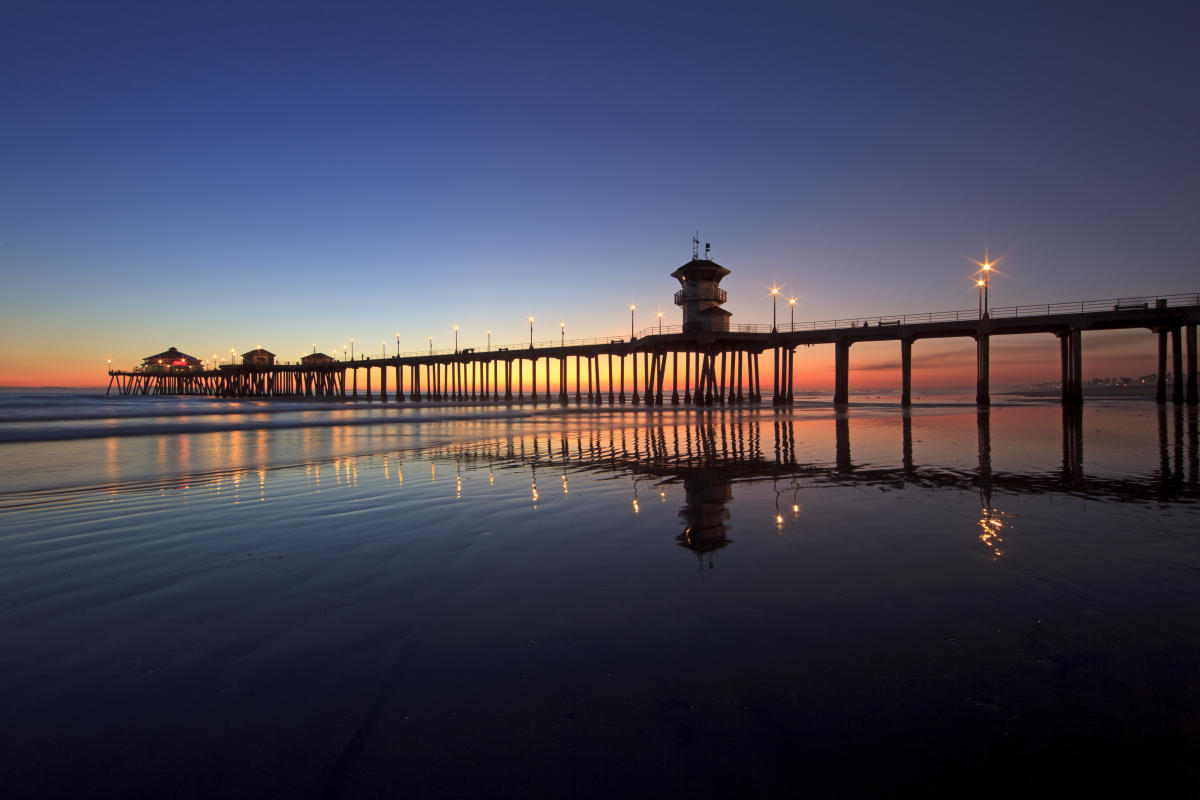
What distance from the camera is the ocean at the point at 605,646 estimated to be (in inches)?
92.7

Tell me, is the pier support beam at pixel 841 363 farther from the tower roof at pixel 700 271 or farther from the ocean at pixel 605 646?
the ocean at pixel 605 646

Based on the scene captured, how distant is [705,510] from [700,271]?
48967 millimetres

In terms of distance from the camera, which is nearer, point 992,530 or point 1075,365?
point 992,530

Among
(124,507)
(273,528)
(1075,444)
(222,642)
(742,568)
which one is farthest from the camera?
(1075,444)

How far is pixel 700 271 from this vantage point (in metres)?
53.6

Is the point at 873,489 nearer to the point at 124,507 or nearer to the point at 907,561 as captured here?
the point at 907,561

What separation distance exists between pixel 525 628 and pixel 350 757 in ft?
4.84

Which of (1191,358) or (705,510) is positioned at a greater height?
(1191,358)

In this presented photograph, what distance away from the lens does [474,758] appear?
2441 millimetres

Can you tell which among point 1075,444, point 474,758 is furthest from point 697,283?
point 474,758

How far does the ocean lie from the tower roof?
47343mm

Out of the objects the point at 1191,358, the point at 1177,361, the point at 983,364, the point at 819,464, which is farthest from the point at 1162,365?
the point at 819,464

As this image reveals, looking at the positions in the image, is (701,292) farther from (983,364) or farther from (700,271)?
(983,364)

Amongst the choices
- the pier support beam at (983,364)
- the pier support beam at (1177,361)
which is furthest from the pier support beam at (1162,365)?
the pier support beam at (983,364)
